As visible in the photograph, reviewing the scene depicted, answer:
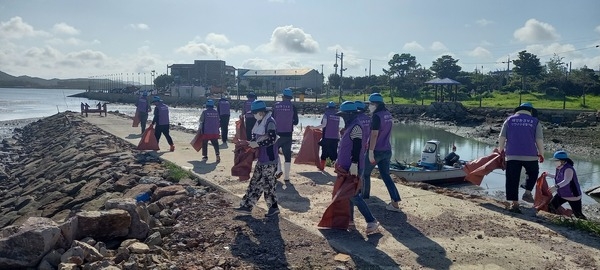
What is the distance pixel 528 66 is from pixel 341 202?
5491 cm

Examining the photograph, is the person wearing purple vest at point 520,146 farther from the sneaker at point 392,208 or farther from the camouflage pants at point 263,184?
the camouflage pants at point 263,184

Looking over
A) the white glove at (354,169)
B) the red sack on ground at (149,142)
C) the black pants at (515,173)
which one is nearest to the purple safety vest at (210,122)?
the red sack on ground at (149,142)

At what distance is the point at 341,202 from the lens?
20.4 feet

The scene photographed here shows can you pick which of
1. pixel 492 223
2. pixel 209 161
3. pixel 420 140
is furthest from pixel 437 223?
pixel 420 140

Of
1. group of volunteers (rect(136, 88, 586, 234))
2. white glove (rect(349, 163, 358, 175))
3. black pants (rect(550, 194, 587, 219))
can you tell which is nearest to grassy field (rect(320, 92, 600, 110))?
black pants (rect(550, 194, 587, 219))

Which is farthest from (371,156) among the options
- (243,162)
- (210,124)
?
(210,124)

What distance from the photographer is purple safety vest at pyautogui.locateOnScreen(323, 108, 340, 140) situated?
398 inches

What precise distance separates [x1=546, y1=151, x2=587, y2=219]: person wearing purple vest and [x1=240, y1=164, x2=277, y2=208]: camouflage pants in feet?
16.1

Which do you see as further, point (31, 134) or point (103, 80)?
point (103, 80)

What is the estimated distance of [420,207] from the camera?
7797mm

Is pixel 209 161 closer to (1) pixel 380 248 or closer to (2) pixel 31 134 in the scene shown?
(1) pixel 380 248

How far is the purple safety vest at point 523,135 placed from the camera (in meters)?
7.39

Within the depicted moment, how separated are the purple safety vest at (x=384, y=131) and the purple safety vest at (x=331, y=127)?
280 cm

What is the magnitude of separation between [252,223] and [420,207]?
2757 millimetres
